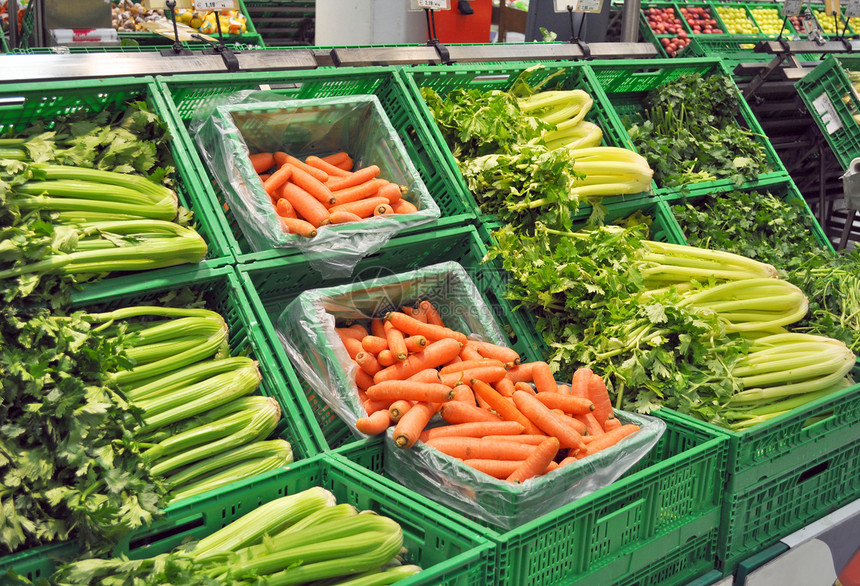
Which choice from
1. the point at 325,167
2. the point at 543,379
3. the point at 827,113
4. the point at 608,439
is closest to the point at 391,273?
the point at 325,167

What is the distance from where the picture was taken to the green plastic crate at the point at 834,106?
502 cm

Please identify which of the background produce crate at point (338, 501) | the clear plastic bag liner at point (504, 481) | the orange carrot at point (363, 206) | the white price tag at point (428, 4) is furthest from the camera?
the white price tag at point (428, 4)

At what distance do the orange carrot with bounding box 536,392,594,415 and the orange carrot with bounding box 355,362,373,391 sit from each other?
60cm

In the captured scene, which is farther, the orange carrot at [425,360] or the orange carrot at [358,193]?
the orange carrot at [358,193]

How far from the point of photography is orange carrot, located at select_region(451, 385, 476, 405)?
→ 8.59ft

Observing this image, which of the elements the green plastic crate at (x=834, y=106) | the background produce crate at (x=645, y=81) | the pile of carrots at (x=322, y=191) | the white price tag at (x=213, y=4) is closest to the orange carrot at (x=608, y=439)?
the pile of carrots at (x=322, y=191)

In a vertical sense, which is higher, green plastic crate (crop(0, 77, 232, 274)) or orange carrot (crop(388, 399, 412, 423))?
green plastic crate (crop(0, 77, 232, 274))

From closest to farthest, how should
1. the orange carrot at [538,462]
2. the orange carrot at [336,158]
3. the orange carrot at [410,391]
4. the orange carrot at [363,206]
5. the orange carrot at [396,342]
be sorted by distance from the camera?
the orange carrot at [538,462] < the orange carrot at [410,391] < the orange carrot at [396,342] < the orange carrot at [363,206] < the orange carrot at [336,158]

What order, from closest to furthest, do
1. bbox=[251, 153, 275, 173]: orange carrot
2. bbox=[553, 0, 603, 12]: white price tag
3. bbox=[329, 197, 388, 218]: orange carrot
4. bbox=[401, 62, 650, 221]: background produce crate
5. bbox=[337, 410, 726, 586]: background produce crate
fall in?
bbox=[337, 410, 726, 586]: background produce crate < bbox=[329, 197, 388, 218]: orange carrot < bbox=[251, 153, 275, 173]: orange carrot < bbox=[401, 62, 650, 221]: background produce crate < bbox=[553, 0, 603, 12]: white price tag

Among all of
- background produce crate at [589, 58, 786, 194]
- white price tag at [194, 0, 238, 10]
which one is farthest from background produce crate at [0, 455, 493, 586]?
background produce crate at [589, 58, 786, 194]

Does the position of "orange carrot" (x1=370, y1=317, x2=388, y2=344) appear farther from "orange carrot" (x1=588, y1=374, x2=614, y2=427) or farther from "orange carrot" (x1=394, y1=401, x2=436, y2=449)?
"orange carrot" (x1=588, y1=374, x2=614, y2=427)

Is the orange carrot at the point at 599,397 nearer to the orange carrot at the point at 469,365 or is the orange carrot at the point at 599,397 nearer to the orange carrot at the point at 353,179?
the orange carrot at the point at 469,365

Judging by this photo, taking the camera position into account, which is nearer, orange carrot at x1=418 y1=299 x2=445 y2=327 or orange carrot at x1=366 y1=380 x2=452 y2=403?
orange carrot at x1=366 y1=380 x2=452 y2=403

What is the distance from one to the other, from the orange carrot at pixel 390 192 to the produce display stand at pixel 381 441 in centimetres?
16
